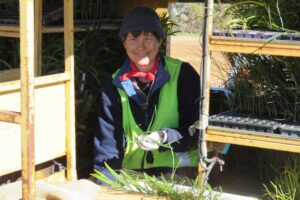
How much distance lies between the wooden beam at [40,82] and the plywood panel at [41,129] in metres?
0.03

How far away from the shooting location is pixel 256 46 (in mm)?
2654

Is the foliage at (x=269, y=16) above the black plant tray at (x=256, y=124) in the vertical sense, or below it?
above

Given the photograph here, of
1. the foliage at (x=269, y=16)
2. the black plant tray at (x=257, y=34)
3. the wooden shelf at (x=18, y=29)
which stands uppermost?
the foliage at (x=269, y=16)

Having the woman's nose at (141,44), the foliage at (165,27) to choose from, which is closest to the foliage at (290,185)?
the woman's nose at (141,44)

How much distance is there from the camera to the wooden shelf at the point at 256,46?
259 cm

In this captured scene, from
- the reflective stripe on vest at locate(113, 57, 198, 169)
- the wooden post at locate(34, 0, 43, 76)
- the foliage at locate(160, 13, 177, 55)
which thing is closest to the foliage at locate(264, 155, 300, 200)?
the reflective stripe on vest at locate(113, 57, 198, 169)

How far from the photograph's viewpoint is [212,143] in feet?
9.71

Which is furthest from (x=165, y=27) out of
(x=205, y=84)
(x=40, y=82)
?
(x=205, y=84)

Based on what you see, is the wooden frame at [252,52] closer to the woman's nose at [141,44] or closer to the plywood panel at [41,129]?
the woman's nose at [141,44]

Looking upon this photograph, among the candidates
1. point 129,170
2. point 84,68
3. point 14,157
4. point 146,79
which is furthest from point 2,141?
point 84,68

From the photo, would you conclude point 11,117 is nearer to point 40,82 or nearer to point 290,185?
point 40,82

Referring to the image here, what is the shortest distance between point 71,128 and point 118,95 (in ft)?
1.27

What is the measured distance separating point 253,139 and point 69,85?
138 centimetres

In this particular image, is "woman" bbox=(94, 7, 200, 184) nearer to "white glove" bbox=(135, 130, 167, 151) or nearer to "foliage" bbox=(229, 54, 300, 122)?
"white glove" bbox=(135, 130, 167, 151)
